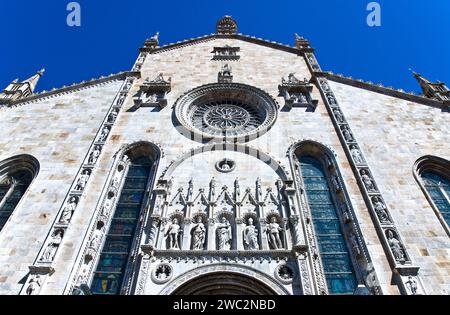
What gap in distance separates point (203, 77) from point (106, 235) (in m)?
10.5

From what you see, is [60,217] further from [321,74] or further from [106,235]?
[321,74]

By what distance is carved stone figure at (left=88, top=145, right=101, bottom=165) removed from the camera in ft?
47.2

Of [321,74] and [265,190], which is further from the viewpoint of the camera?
[321,74]

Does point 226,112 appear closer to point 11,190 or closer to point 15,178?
point 15,178

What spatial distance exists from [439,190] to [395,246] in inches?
169

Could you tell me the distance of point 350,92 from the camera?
18.6 m

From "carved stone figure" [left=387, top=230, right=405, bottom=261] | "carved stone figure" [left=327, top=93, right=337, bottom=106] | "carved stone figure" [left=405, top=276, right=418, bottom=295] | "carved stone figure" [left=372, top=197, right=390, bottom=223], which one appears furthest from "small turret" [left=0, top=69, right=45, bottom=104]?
"carved stone figure" [left=405, top=276, right=418, bottom=295]

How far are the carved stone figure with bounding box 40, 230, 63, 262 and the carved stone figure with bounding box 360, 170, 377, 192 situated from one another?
10178 mm

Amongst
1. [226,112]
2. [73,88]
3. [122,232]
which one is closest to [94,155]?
[122,232]

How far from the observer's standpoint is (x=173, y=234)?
1182 centimetres

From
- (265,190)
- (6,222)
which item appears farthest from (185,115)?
(6,222)

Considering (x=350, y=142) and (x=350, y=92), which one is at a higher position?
(x=350, y=92)
